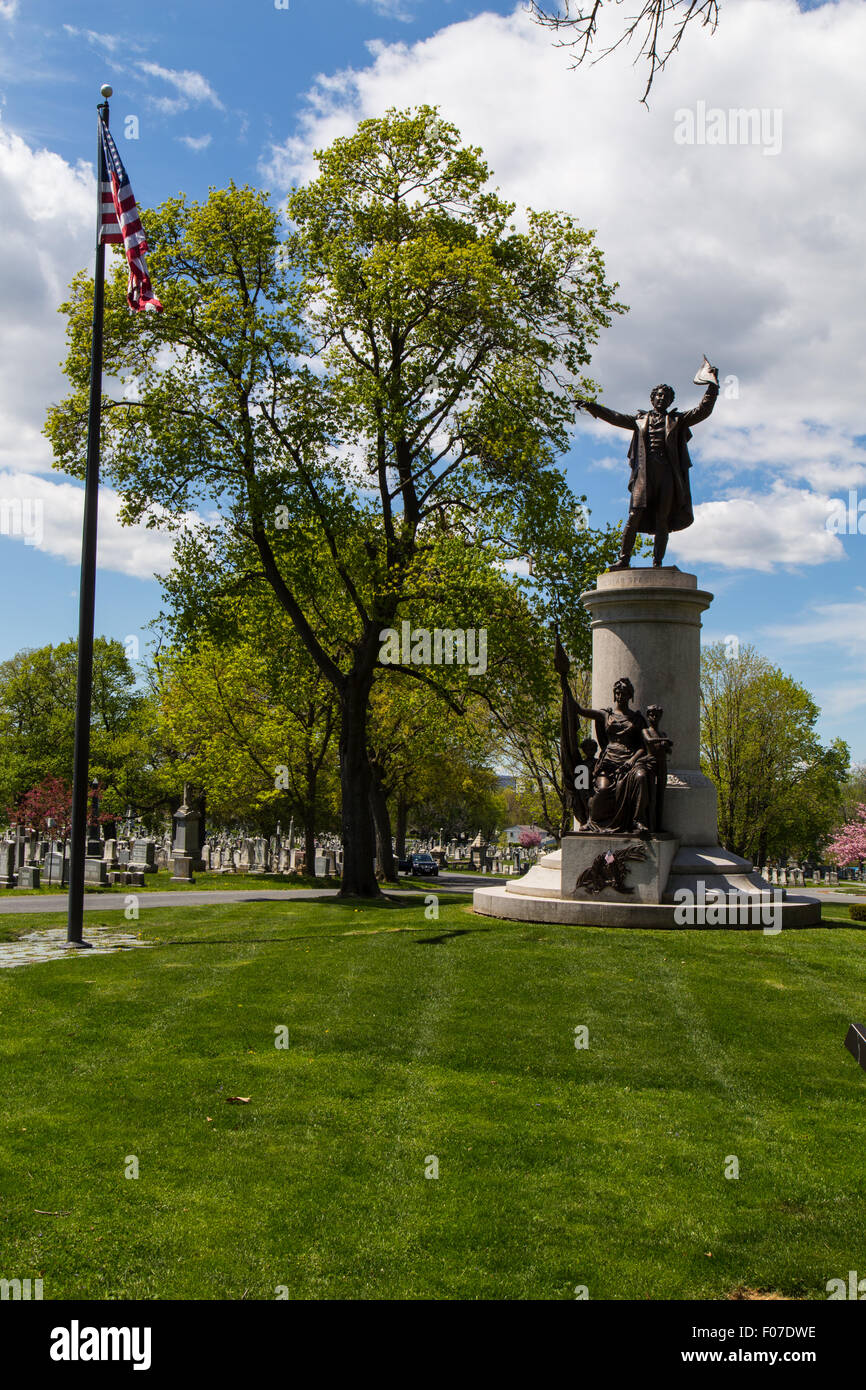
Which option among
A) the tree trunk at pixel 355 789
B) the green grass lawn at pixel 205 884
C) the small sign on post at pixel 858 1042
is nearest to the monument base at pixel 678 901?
the small sign on post at pixel 858 1042

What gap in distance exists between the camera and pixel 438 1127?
21.9 ft

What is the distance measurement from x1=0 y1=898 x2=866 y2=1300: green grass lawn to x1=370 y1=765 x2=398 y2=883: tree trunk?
2469 centimetres

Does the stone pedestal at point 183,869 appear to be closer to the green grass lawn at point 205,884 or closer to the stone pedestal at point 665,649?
the green grass lawn at point 205,884

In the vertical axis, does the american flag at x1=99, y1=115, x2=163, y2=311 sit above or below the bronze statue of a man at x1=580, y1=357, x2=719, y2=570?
above

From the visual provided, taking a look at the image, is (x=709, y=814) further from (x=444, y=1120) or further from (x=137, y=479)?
(x=137, y=479)

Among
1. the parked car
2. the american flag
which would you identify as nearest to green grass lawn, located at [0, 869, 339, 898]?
the parked car

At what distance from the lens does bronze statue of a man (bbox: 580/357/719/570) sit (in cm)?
1664

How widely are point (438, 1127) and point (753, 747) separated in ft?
130

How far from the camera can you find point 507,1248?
201 inches

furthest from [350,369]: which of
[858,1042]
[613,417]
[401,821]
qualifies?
[401,821]

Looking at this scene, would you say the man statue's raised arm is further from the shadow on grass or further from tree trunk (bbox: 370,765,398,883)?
tree trunk (bbox: 370,765,398,883)

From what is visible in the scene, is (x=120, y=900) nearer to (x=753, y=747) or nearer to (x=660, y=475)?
(x=660, y=475)
